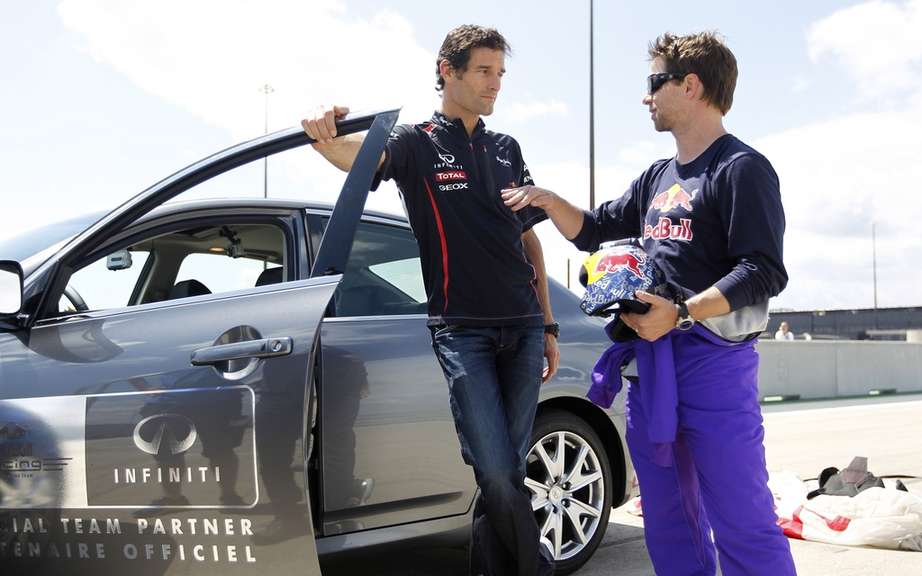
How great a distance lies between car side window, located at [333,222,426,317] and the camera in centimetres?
338

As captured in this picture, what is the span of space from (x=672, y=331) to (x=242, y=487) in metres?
1.26

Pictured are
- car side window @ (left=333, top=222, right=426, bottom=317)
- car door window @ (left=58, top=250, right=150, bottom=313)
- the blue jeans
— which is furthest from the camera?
car side window @ (left=333, top=222, right=426, bottom=317)

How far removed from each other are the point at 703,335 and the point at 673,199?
0.40 meters

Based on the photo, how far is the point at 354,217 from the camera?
2688 mm

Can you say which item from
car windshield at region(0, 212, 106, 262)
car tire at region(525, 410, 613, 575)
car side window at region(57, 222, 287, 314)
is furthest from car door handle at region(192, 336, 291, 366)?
car tire at region(525, 410, 613, 575)

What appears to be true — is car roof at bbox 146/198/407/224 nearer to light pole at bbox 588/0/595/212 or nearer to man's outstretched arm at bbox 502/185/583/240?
man's outstretched arm at bbox 502/185/583/240

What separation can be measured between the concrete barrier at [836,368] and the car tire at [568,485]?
1252cm

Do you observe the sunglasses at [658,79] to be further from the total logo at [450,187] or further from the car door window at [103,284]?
the car door window at [103,284]

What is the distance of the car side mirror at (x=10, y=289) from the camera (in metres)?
2.62

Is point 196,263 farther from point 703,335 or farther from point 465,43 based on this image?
point 703,335

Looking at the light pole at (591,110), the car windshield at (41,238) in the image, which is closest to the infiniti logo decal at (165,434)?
the car windshield at (41,238)

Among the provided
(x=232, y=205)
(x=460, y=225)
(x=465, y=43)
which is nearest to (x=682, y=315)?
(x=460, y=225)

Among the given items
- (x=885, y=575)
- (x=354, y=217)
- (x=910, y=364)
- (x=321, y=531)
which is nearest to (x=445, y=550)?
(x=321, y=531)

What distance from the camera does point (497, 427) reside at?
277 cm
